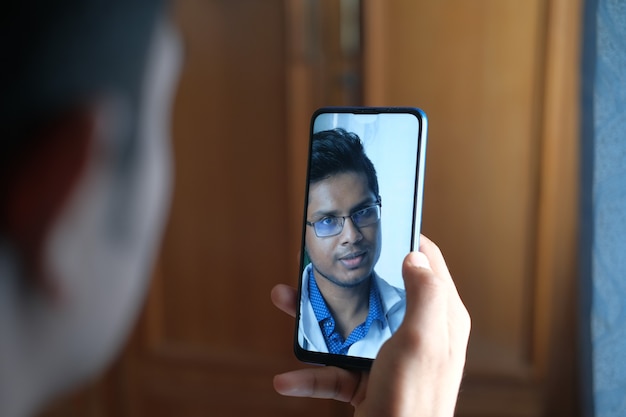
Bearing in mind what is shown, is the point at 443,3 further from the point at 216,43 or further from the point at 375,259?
the point at 375,259

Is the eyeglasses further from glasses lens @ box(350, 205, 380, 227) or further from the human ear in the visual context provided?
the human ear

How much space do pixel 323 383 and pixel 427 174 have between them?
20.8 inches

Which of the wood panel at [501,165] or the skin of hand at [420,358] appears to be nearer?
the skin of hand at [420,358]

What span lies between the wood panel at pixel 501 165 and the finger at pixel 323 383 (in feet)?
1.66

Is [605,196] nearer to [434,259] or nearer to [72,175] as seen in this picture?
[434,259]

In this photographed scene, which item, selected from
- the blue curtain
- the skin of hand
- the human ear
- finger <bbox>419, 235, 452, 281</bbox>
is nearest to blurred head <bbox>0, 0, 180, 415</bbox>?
the human ear

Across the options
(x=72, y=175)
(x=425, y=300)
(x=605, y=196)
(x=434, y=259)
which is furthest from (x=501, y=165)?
(x=72, y=175)

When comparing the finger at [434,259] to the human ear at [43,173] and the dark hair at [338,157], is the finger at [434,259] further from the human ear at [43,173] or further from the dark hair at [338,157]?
the human ear at [43,173]

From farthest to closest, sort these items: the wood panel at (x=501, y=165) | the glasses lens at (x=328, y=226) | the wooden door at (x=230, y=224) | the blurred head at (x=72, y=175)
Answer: the wooden door at (x=230, y=224), the wood panel at (x=501, y=165), the glasses lens at (x=328, y=226), the blurred head at (x=72, y=175)

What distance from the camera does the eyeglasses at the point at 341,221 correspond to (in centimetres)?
53

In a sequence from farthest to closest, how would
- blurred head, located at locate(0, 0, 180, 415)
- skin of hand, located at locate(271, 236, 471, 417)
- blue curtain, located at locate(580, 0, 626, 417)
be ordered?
blue curtain, located at locate(580, 0, 626, 417), skin of hand, located at locate(271, 236, 471, 417), blurred head, located at locate(0, 0, 180, 415)

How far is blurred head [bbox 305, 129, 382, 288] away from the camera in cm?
54

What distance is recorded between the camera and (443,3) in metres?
0.97

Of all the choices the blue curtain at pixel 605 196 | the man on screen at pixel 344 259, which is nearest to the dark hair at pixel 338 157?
the man on screen at pixel 344 259
